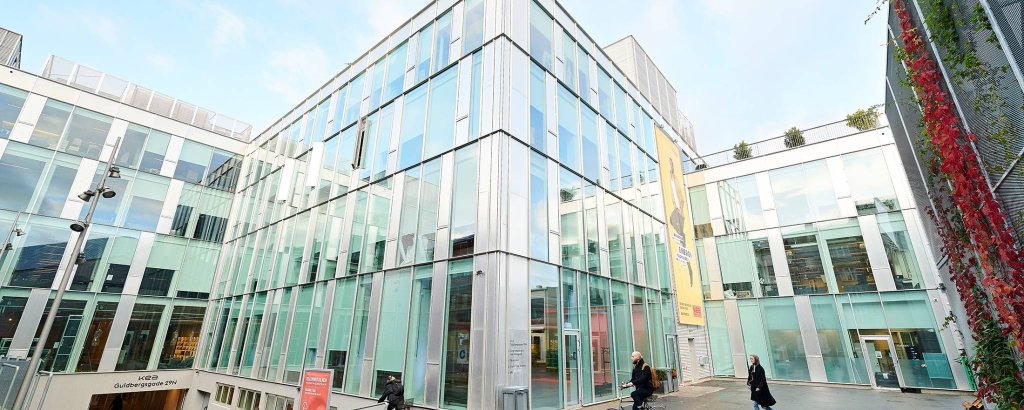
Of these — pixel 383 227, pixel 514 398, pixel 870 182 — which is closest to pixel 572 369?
pixel 514 398

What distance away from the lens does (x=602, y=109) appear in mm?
18688

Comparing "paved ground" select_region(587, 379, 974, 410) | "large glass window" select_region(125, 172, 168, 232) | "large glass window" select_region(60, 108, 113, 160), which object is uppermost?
"large glass window" select_region(60, 108, 113, 160)

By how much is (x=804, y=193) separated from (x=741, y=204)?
3.06 m

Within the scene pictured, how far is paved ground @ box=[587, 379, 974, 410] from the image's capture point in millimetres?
13031

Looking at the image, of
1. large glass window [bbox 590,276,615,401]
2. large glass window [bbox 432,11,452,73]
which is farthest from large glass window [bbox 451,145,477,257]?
large glass window [bbox 590,276,615,401]

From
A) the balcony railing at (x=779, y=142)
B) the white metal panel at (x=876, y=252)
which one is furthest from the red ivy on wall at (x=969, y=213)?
the balcony railing at (x=779, y=142)

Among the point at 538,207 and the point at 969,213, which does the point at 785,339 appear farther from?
the point at 969,213

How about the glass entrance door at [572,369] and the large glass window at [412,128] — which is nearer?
the glass entrance door at [572,369]

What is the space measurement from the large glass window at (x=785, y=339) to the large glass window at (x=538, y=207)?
1565cm

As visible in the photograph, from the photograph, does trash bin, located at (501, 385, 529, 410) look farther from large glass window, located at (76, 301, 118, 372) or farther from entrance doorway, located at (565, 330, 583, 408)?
large glass window, located at (76, 301, 118, 372)

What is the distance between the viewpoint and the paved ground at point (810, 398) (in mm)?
13031

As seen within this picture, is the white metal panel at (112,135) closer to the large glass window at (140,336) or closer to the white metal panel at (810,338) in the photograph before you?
the large glass window at (140,336)

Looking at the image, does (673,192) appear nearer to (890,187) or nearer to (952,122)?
(890,187)

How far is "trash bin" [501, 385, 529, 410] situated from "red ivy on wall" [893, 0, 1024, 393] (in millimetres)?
8369
